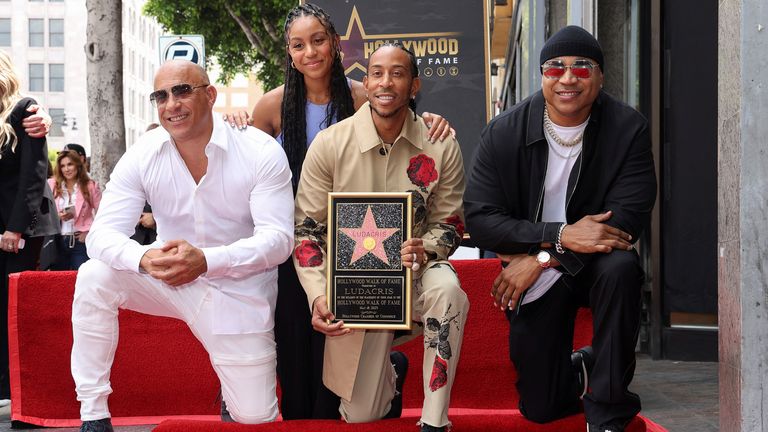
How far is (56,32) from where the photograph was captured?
7262cm

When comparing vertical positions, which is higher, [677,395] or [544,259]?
[544,259]

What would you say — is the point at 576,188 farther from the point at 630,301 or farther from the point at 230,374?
the point at 230,374

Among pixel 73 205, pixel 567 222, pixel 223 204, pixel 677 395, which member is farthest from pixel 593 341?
pixel 73 205

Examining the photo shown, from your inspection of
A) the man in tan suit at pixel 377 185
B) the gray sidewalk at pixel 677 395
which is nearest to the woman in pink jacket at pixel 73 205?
the gray sidewalk at pixel 677 395

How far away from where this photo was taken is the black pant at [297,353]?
5008 millimetres

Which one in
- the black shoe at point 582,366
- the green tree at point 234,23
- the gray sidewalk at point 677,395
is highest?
the green tree at point 234,23

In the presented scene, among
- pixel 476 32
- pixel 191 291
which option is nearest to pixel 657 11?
pixel 476 32

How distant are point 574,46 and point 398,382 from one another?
1.83m

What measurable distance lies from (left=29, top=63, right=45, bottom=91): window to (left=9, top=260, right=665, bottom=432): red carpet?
71144 millimetres

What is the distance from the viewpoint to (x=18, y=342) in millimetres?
5852

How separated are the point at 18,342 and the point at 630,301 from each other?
3.58 m

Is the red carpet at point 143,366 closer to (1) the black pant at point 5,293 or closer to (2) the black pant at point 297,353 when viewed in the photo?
(1) the black pant at point 5,293

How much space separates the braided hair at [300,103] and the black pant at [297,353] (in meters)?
0.55

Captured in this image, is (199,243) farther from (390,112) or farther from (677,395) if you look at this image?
(677,395)
